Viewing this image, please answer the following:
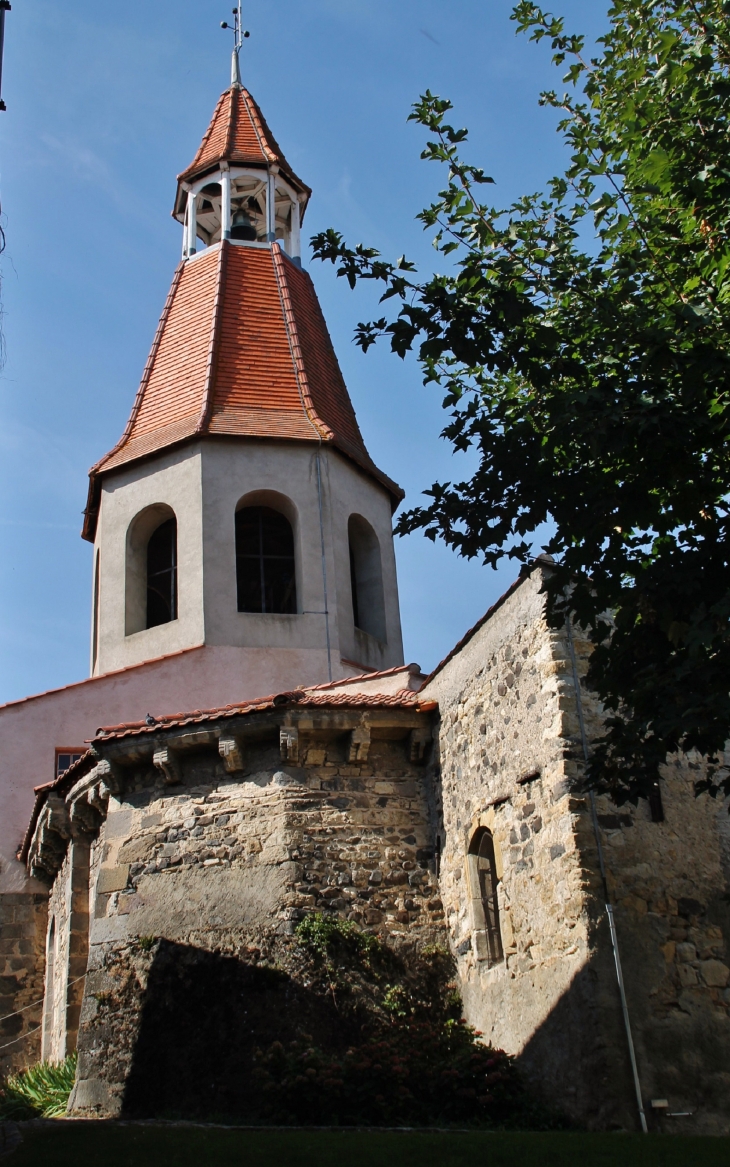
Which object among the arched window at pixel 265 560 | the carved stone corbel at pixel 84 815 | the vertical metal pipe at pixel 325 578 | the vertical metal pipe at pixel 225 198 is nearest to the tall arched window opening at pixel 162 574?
the arched window at pixel 265 560

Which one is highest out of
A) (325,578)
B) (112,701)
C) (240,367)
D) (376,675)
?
(240,367)

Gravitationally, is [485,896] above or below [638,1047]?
above

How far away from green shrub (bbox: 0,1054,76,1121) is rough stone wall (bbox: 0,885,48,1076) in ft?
5.74

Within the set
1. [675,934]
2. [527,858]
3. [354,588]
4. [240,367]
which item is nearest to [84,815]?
[527,858]

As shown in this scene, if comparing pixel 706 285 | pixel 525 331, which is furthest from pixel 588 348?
pixel 706 285

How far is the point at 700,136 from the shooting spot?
8164 millimetres

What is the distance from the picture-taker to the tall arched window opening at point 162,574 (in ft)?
62.3

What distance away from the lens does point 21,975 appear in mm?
15266

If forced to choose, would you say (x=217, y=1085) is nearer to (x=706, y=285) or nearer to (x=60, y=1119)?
(x=60, y=1119)

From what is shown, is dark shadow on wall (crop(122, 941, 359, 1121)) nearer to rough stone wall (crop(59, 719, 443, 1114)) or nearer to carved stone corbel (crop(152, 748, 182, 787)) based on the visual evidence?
rough stone wall (crop(59, 719, 443, 1114))

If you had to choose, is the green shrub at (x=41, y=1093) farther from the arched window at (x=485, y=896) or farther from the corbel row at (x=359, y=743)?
the arched window at (x=485, y=896)

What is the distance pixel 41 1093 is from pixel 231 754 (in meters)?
4.14

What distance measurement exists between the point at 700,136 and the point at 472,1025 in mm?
7712

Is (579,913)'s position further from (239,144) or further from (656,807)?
(239,144)
